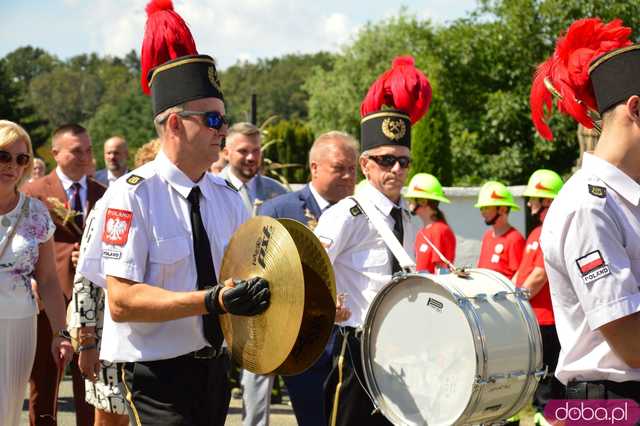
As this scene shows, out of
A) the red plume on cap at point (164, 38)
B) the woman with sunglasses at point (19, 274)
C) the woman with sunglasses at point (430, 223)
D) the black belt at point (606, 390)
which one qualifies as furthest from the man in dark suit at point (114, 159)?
the black belt at point (606, 390)

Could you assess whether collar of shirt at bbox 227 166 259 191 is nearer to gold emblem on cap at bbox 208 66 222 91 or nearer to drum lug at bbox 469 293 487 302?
gold emblem on cap at bbox 208 66 222 91

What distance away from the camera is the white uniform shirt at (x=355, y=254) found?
16.9 feet

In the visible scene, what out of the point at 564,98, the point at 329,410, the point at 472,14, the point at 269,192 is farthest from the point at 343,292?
the point at 472,14

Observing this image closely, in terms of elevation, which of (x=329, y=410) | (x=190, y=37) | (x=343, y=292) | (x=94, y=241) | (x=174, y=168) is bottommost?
(x=329, y=410)

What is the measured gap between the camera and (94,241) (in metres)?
3.79

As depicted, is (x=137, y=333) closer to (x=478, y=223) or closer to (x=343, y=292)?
(x=343, y=292)

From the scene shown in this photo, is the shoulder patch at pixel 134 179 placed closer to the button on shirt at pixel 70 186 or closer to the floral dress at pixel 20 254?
the floral dress at pixel 20 254

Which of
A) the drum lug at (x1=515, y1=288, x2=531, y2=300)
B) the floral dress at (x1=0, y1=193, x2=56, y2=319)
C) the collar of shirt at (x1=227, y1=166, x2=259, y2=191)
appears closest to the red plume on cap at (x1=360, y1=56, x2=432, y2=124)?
the drum lug at (x1=515, y1=288, x2=531, y2=300)

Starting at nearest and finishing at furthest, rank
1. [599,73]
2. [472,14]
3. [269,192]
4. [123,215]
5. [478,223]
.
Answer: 1. [599,73]
2. [123,215]
3. [269,192]
4. [478,223]
5. [472,14]

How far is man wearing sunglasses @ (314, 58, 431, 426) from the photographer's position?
496 cm

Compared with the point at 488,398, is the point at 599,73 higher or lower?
higher

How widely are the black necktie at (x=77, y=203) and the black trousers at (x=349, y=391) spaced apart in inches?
121

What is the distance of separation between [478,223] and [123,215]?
465 inches

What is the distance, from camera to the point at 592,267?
9.51 ft
